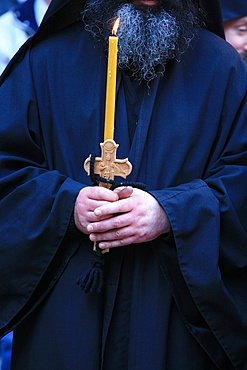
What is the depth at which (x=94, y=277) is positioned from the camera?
11.9 ft

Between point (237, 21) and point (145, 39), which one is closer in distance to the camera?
point (145, 39)

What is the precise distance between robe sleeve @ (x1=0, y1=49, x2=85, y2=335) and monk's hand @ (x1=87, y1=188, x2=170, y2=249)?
210 mm

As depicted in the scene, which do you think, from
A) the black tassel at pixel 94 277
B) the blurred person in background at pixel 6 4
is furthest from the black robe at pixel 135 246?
the blurred person in background at pixel 6 4

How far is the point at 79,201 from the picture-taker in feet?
11.9

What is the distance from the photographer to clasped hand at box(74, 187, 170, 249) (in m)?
3.49

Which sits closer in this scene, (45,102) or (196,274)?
(196,274)

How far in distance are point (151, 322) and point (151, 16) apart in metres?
1.41

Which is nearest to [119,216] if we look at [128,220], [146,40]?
[128,220]

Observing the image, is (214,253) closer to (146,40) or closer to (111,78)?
(111,78)

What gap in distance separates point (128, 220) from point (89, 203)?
18 centimetres

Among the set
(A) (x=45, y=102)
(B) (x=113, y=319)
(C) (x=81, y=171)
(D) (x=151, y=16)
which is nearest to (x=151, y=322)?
(B) (x=113, y=319)

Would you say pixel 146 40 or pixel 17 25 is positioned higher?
pixel 146 40

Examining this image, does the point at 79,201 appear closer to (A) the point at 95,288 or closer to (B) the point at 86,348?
(A) the point at 95,288

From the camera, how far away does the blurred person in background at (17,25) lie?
5004 mm
